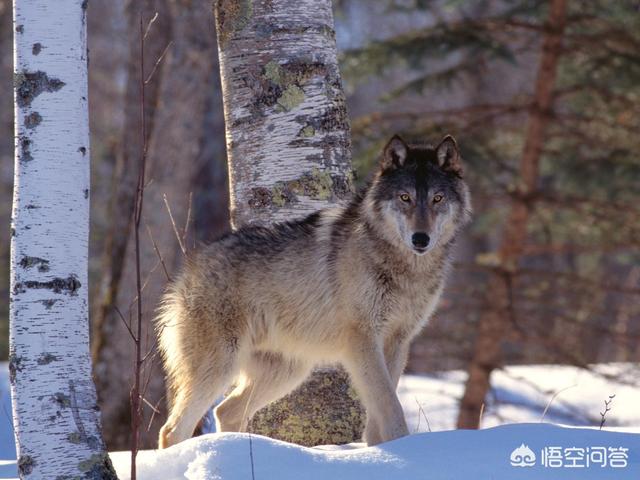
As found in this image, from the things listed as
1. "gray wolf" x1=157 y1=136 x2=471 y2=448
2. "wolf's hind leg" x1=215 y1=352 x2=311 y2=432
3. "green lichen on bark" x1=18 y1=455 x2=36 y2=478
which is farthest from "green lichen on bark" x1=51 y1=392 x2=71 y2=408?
"wolf's hind leg" x1=215 y1=352 x2=311 y2=432

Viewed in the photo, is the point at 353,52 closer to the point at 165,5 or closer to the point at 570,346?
the point at 165,5

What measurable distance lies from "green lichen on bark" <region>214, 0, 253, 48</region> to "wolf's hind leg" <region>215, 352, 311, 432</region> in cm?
214

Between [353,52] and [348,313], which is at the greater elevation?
[353,52]

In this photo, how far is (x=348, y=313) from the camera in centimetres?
554

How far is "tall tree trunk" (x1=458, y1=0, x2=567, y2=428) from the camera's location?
40.5 feet

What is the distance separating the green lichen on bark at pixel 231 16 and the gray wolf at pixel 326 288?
134 centimetres

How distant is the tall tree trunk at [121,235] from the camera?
36.5 ft

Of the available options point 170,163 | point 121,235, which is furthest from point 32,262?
point 121,235

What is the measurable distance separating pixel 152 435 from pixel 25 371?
6.93 metres

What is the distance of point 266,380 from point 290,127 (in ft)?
5.47

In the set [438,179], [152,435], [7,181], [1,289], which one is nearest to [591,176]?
[152,435]

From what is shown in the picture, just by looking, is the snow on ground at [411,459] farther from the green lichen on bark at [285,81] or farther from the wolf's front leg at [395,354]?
the green lichen on bark at [285,81]

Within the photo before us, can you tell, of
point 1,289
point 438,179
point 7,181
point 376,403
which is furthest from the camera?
point 7,181

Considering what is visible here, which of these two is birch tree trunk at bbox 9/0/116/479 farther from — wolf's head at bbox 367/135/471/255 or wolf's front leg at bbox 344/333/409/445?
wolf's head at bbox 367/135/471/255
